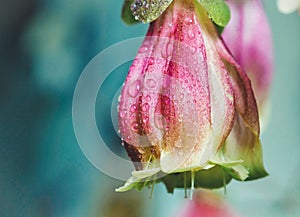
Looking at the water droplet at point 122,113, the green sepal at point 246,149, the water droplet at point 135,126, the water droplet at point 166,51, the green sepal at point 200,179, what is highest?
the water droplet at point 166,51

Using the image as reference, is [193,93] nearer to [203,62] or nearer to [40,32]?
[203,62]

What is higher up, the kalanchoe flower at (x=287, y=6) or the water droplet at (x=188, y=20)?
the kalanchoe flower at (x=287, y=6)

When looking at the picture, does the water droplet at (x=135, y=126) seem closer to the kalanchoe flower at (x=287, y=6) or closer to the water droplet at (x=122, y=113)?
the water droplet at (x=122, y=113)

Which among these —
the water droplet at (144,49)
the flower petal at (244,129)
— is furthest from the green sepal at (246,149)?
the water droplet at (144,49)

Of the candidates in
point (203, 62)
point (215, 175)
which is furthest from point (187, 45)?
point (215, 175)

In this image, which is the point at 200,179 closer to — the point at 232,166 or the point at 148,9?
the point at 232,166

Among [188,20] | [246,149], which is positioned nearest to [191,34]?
[188,20]
